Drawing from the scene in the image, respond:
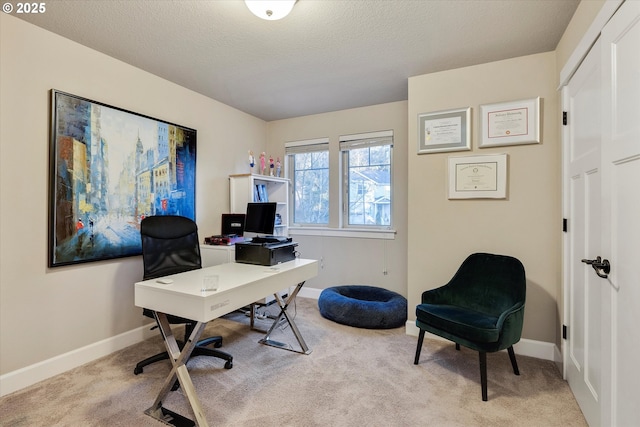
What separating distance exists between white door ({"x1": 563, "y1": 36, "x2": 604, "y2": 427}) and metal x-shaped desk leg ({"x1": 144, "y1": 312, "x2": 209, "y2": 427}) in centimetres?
205

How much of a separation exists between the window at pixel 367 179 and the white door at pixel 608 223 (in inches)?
77.9

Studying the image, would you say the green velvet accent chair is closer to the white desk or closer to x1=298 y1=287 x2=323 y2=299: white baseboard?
the white desk

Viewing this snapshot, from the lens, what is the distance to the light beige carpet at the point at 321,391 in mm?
1753

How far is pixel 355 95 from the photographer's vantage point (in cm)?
345

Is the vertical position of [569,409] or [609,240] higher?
[609,240]

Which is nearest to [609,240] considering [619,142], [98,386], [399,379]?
[619,142]

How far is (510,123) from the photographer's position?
2580mm

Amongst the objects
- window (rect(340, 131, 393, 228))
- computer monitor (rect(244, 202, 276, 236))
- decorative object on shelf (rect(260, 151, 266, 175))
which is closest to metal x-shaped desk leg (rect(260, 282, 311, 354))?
computer monitor (rect(244, 202, 276, 236))

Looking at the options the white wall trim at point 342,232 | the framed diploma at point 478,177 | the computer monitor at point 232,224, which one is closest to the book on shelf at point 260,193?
the computer monitor at point 232,224

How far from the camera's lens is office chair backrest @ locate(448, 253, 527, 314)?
7.66 feet

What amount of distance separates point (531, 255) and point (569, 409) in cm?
112

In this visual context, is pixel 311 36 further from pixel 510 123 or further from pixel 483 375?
pixel 483 375

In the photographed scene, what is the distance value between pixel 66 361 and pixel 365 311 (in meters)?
2.46

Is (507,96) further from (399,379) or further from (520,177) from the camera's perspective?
(399,379)
